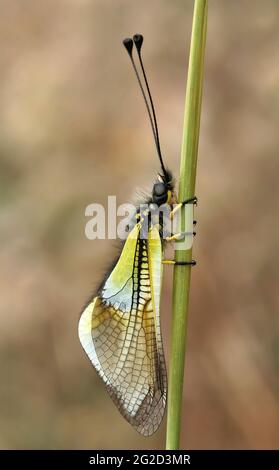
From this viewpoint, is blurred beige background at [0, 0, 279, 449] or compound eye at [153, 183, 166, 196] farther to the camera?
blurred beige background at [0, 0, 279, 449]

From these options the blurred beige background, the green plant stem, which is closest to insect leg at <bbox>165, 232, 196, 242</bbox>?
the green plant stem

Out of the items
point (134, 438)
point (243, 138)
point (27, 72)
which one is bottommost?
point (134, 438)

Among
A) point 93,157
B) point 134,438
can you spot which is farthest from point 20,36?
point 134,438

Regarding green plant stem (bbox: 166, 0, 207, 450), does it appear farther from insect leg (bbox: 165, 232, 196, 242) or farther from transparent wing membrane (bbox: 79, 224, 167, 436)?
transparent wing membrane (bbox: 79, 224, 167, 436)

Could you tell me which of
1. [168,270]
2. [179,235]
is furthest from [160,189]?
[168,270]

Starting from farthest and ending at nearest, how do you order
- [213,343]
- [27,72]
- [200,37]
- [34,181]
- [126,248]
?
1. [27,72]
2. [34,181]
3. [213,343]
4. [126,248]
5. [200,37]

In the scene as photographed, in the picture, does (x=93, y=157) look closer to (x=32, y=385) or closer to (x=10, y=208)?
(x=10, y=208)
